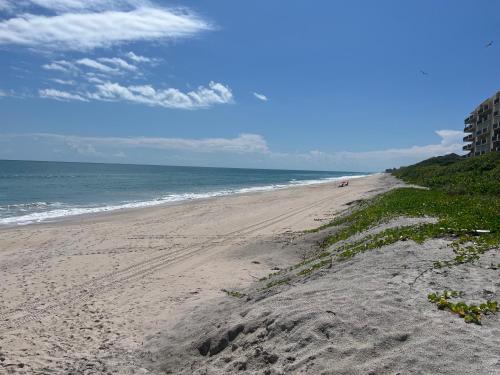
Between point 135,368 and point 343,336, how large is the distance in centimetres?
345

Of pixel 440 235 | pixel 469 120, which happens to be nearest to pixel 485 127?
pixel 469 120

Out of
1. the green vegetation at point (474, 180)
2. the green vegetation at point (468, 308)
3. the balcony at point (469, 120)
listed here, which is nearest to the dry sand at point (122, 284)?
the green vegetation at point (468, 308)

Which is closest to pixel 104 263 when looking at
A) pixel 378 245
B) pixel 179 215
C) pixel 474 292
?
pixel 378 245

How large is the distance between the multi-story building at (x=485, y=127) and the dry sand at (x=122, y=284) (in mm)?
58603

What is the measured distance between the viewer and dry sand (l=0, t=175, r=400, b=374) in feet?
24.2

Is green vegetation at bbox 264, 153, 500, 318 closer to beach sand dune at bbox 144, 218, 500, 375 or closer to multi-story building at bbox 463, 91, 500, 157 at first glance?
beach sand dune at bbox 144, 218, 500, 375

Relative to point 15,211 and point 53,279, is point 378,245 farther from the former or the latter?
point 15,211

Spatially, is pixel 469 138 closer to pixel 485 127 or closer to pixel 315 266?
pixel 485 127

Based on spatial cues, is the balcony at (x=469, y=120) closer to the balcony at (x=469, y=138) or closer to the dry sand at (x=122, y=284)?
the balcony at (x=469, y=138)

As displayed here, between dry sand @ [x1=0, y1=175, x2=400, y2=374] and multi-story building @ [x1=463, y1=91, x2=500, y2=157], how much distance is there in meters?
58.6

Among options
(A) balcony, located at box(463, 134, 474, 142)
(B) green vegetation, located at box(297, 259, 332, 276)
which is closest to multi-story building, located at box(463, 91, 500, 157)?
(A) balcony, located at box(463, 134, 474, 142)

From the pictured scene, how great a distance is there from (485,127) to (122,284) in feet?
254

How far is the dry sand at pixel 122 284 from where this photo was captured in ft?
24.2

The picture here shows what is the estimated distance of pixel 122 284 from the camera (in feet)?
37.9
